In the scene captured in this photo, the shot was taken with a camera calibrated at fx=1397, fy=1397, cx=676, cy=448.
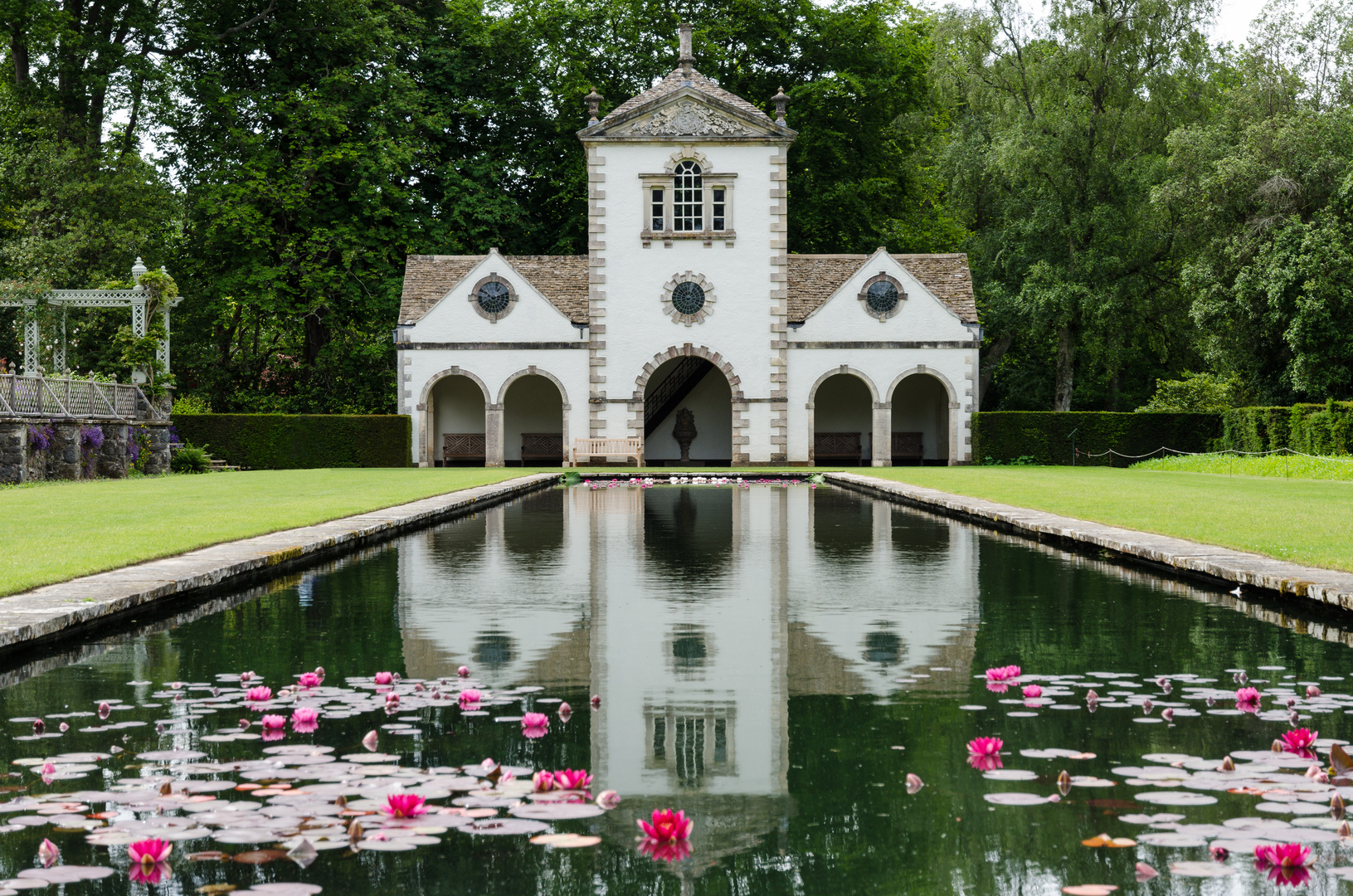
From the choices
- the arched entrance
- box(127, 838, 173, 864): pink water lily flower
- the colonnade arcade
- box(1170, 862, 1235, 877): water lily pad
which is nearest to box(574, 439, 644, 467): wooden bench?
the colonnade arcade

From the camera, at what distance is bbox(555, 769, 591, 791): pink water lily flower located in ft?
15.7

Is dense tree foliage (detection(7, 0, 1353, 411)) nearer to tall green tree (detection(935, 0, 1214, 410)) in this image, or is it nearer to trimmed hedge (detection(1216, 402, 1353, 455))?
tall green tree (detection(935, 0, 1214, 410))

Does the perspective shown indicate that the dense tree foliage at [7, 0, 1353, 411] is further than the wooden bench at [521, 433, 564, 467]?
No

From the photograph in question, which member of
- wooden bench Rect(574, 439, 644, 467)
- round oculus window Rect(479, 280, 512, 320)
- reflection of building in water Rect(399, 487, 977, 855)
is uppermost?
round oculus window Rect(479, 280, 512, 320)

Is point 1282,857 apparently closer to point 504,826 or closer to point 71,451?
point 504,826

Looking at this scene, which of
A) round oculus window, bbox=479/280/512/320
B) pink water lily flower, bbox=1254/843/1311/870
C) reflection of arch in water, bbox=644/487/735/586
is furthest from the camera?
round oculus window, bbox=479/280/512/320

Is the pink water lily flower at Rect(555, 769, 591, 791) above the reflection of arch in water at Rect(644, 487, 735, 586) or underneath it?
above

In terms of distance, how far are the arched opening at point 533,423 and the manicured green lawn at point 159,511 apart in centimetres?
1172

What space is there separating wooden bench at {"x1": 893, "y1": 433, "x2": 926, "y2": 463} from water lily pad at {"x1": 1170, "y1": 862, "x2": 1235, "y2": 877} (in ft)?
137

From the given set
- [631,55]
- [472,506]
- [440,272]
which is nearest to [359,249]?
[440,272]

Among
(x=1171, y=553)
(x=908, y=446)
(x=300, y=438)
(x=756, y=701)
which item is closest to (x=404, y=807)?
(x=756, y=701)

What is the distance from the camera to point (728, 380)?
136 feet

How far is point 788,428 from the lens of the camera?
137 ft

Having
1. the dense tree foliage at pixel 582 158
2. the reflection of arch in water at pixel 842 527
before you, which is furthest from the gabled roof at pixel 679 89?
the reflection of arch in water at pixel 842 527
